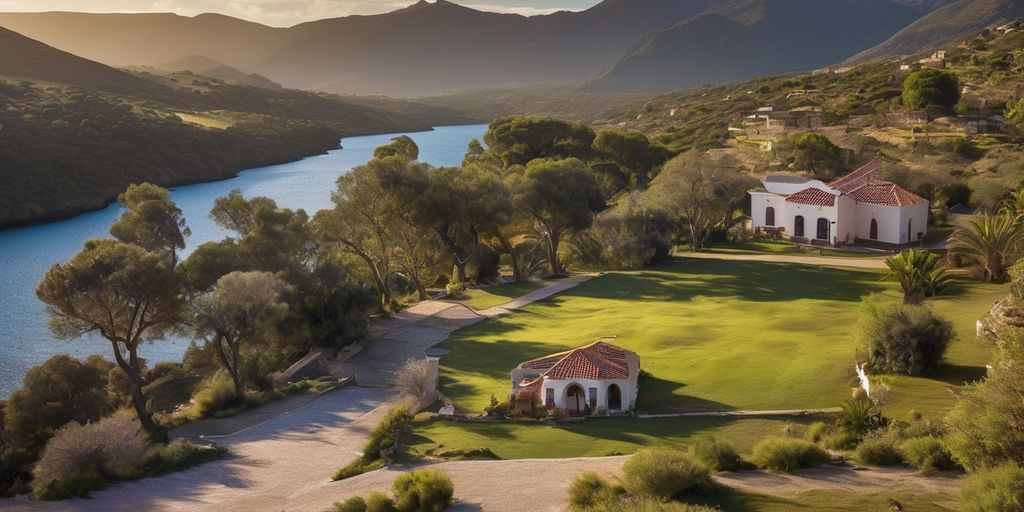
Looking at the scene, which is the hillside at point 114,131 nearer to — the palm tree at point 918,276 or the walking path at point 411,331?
the walking path at point 411,331

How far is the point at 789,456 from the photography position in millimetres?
16672

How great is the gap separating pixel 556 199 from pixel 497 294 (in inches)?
243

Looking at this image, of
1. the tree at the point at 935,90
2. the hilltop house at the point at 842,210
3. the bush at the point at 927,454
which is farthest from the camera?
the tree at the point at 935,90

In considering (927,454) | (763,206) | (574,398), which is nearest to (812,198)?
(763,206)

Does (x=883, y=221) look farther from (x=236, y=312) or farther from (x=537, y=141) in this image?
(x=236, y=312)

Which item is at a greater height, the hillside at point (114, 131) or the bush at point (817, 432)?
the hillside at point (114, 131)

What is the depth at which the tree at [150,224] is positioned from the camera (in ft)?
134

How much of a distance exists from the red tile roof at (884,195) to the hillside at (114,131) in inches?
2468

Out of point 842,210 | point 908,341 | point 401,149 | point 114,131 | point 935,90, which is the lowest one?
point 908,341

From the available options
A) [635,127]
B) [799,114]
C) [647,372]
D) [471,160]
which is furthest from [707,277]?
[635,127]

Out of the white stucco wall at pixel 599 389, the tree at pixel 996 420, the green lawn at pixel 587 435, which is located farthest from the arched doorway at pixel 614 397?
the tree at pixel 996 420

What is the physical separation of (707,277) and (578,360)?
19053 mm

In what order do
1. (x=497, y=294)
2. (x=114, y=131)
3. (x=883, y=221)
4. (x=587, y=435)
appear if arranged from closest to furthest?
1. (x=587, y=435)
2. (x=497, y=294)
3. (x=883, y=221)
4. (x=114, y=131)

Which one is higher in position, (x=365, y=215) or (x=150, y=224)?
(x=365, y=215)
